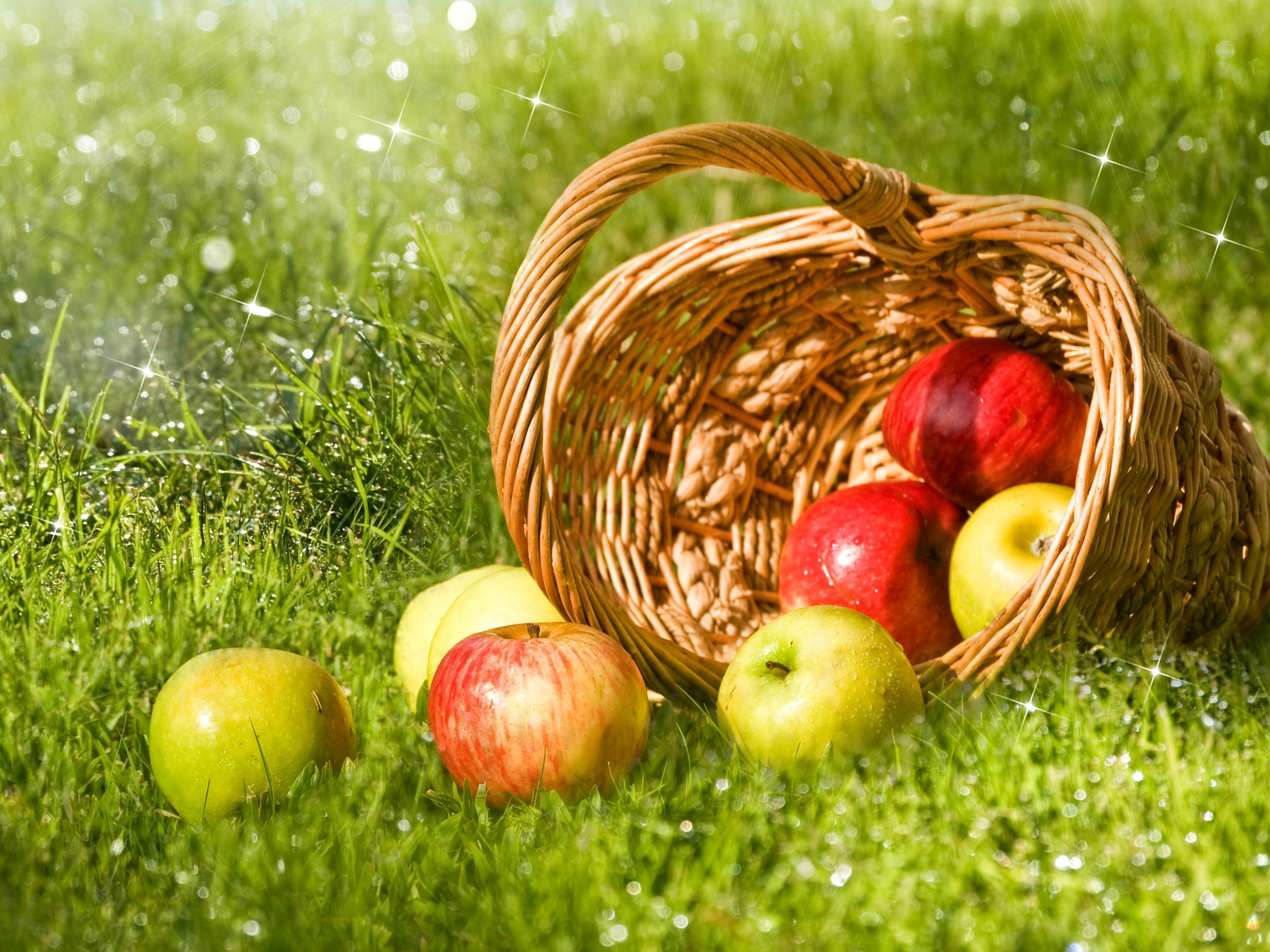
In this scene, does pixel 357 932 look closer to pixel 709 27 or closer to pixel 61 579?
pixel 61 579

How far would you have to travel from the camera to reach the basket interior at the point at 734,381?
5.75 feet

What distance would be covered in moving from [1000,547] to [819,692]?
1.38ft

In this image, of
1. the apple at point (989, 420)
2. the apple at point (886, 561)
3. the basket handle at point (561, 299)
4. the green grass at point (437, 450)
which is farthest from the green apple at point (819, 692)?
the apple at point (989, 420)

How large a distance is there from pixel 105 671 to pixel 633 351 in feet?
2.98

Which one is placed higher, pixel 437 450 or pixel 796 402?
pixel 796 402

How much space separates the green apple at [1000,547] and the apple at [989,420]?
3.0 inches

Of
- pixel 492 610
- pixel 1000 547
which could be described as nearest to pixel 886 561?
pixel 1000 547

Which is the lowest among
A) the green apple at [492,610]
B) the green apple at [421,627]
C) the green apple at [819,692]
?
the green apple at [421,627]

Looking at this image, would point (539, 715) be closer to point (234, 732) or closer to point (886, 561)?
point (234, 732)

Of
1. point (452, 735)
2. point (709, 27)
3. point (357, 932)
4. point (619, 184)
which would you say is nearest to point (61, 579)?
point (452, 735)

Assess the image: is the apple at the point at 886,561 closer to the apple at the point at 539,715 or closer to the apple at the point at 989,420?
the apple at the point at 989,420

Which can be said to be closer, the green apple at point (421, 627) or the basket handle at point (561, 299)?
the basket handle at point (561, 299)

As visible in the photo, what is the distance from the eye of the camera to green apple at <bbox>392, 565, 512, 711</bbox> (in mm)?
1782

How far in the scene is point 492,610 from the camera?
1.67 m
